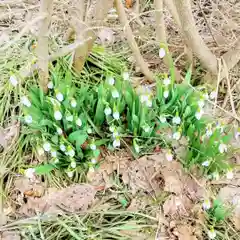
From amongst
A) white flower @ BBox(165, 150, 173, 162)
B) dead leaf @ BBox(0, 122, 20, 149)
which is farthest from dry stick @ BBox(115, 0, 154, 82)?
dead leaf @ BBox(0, 122, 20, 149)

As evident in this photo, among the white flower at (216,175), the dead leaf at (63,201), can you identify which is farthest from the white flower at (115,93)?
the white flower at (216,175)

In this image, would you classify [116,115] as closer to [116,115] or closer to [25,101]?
[116,115]

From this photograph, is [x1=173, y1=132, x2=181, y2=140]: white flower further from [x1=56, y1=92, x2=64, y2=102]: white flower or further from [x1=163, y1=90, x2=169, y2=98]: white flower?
[x1=56, y1=92, x2=64, y2=102]: white flower

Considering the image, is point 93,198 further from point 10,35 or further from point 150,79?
point 10,35

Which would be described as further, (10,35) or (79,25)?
(10,35)

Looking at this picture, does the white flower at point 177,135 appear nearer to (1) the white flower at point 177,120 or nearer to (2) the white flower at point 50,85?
(1) the white flower at point 177,120

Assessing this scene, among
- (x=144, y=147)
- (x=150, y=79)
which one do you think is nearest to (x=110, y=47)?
(x=150, y=79)
